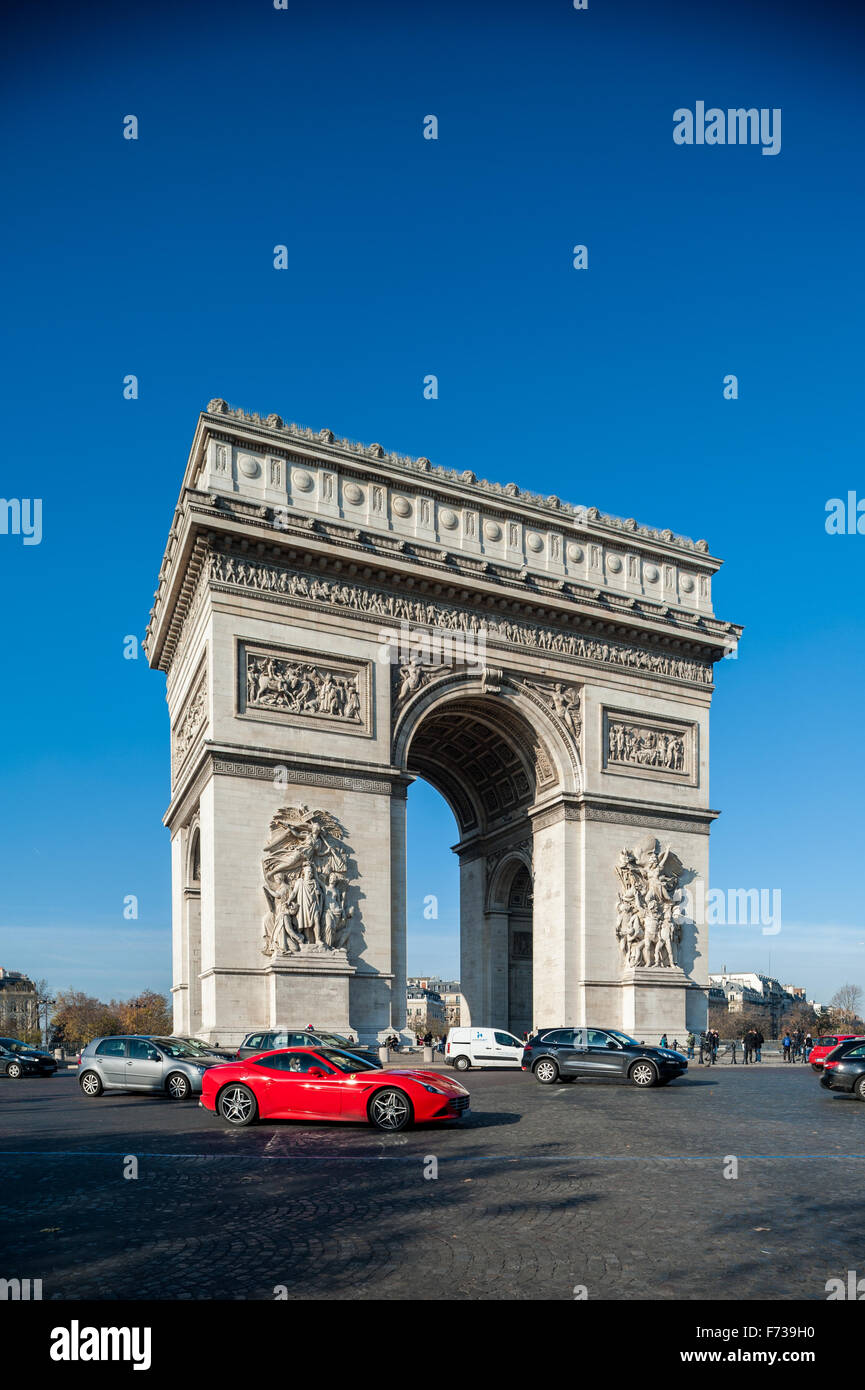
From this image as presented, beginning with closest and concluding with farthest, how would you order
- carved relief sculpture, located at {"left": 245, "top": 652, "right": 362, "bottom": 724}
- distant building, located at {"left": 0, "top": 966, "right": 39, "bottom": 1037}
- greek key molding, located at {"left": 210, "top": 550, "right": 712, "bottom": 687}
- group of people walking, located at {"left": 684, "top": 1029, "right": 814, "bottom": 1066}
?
carved relief sculpture, located at {"left": 245, "top": 652, "right": 362, "bottom": 724} < greek key molding, located at {"left": 210, "top": 550, "right": 712, "bottom": 687} < group of people walking, located at {"left": 684, "top": 1029, "right": 814, "bottom": 1066} < distant building, located at {"left": 0, "top": 966, "right": 39, "bottom": 1037}

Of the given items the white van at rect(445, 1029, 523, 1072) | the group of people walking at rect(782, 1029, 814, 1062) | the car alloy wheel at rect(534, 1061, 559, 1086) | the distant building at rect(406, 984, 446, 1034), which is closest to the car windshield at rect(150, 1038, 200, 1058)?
the car alloy wheel at rect(534, 1061, 559, 1086)

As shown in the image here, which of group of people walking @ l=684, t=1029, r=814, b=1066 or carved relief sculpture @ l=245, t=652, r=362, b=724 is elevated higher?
carved relief sculpture @ l=245, t=652, r=362, b=724

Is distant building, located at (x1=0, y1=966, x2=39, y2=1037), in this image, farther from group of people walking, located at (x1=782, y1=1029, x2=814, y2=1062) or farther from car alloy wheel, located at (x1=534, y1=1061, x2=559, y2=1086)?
car alloy wheel, located at (x1=534, y1=1061, x2=559, y2=1086)

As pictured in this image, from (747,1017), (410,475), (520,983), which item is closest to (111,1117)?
(410,475)

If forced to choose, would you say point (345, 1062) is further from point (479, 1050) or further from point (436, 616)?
point (436, 616)

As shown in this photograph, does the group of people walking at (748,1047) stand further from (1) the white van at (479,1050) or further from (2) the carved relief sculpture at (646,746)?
(2) the carved relief sculpture at (646,746)

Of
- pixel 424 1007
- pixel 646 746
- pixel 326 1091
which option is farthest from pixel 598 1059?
pixel 424 1007
